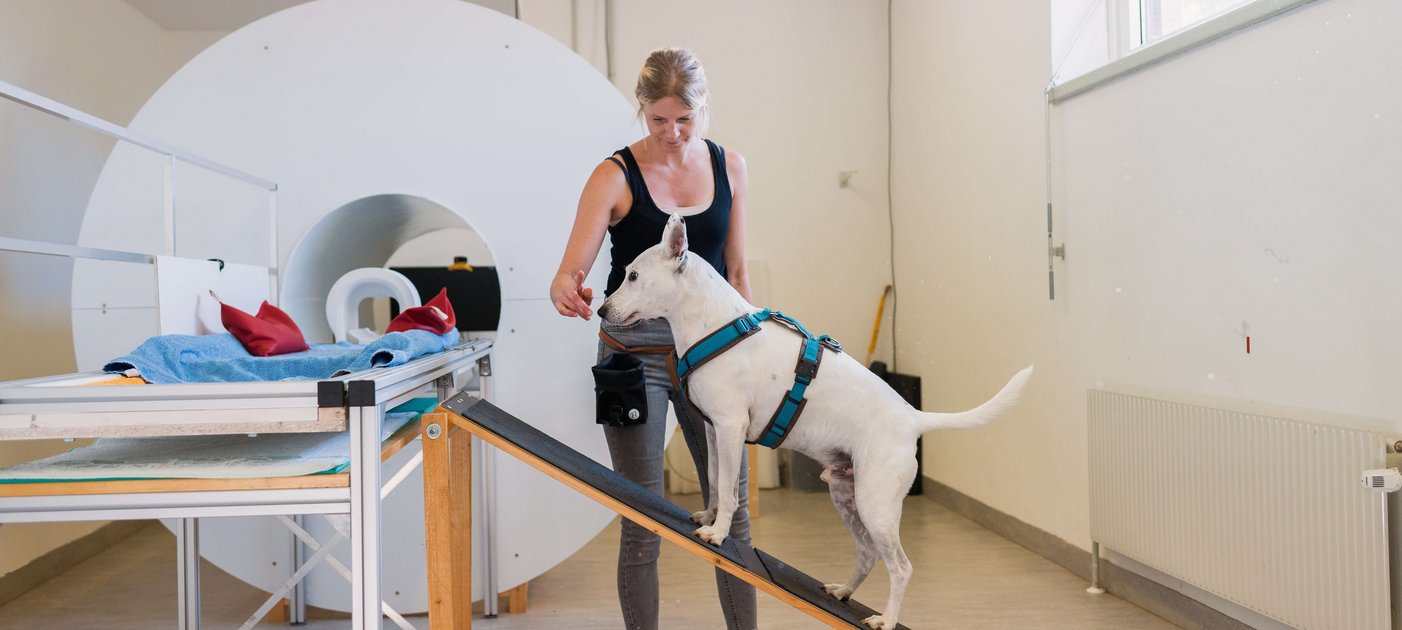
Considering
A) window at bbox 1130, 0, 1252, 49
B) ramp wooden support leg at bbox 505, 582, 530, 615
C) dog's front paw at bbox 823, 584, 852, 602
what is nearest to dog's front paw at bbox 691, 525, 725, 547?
dog's front paw at bbox 823, 584, 852, 602

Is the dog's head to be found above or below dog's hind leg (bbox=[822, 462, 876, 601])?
above

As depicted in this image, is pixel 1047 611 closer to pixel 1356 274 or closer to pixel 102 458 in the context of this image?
pixel 1356 274

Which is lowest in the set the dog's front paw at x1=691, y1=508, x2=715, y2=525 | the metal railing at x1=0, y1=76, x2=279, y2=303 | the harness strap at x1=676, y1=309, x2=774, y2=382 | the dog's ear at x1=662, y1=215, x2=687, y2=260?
the dog's front paw at x1=691, y1=508, x2=715, y2=525

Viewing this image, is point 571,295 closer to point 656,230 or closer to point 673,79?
point 656,230

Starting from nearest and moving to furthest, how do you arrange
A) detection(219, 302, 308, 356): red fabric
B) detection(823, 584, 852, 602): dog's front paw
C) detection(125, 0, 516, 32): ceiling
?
1. detection(823, 584, 852, 602): dog's front paw
2. detection(219, 302, 308, 356): red fabric
3. detection(125, 0, 516, 32): ceiling

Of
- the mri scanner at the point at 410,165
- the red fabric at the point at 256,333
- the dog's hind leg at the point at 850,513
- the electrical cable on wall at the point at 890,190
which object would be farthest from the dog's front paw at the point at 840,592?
the electrical cable on wall at the point at 890,190

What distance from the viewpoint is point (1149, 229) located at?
271cm

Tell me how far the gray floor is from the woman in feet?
3.01

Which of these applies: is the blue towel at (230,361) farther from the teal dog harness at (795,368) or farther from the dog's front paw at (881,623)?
the dog's front paw at (881,623)

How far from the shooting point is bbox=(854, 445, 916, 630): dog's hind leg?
1613mm

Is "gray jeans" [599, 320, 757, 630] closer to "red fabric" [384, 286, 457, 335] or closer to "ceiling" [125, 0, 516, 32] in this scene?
"red fabric" [384, 286, 457, 335]

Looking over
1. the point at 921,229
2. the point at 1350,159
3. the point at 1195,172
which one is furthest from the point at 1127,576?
the point at 921,229

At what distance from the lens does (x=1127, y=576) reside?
2.85 m

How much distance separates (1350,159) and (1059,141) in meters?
1.18
